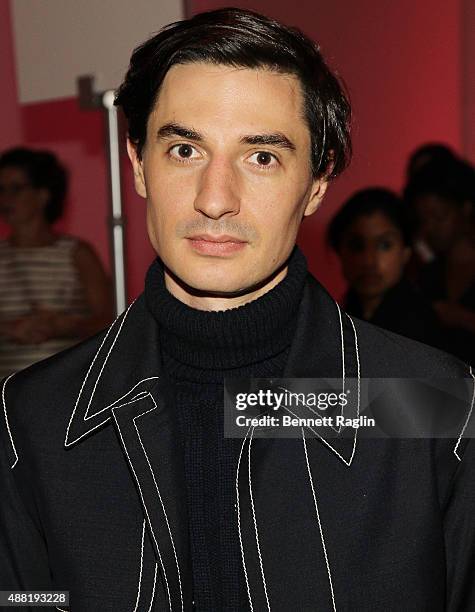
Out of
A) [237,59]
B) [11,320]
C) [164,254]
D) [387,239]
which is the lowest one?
[11,320]

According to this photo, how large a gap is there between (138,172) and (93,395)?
35cm

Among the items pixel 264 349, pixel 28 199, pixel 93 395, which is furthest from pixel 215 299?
pixel 28 199

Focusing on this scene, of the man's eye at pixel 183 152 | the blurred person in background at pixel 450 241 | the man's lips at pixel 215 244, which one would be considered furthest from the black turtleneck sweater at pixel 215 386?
the blurred person in background at pixel 450 241

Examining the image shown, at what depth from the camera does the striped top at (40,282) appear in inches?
118

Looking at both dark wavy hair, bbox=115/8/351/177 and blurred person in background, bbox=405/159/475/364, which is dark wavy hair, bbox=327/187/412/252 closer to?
blurred person in background, bbox=405/159/475/364

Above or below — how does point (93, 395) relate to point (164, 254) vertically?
below

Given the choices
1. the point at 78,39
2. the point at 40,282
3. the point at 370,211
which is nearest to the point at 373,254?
the point at 370,211

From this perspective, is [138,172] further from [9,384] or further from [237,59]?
[9,384]

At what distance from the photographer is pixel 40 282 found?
9.91 ft

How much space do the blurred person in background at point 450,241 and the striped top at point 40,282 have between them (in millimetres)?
1115

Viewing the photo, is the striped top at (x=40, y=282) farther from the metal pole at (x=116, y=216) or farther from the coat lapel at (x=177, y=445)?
the coat lapel at (x=177, y=445)

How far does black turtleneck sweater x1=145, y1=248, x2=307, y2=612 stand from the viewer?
1404mm

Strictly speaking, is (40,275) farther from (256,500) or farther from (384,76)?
(384,76)

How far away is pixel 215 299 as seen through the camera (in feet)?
4.85
